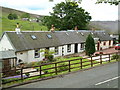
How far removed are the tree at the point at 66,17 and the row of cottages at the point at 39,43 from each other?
1049 centimetres

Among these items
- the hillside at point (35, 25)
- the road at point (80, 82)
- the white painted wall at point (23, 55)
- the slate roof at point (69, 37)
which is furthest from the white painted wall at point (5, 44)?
the road at point (80, 82)

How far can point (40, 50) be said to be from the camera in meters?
21.9

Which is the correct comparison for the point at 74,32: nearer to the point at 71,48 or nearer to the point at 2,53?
the point at 71,48

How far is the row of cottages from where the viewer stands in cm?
1969

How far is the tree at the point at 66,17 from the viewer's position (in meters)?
41.9

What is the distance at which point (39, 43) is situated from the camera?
→ 2236 cm

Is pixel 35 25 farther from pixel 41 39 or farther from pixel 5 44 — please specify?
pixel 5 44

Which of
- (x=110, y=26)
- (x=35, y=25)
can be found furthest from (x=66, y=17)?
(x=110, y=26)

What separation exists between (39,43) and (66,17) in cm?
2167

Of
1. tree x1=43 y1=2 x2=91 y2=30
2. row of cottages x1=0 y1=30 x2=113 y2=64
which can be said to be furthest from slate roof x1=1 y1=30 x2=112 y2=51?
tree x1=43 y1=2 x2=91 y2=30

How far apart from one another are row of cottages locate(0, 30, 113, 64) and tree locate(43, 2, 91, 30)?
34.4 ft

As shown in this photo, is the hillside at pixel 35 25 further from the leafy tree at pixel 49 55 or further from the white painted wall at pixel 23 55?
the leafy tree at pixel 49 55

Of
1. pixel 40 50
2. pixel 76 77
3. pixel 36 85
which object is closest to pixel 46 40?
pixel 40 50

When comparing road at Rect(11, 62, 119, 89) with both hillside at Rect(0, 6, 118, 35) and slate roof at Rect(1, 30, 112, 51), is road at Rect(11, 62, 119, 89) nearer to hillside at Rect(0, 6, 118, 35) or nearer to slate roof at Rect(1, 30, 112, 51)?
hillside at Rect(0, 6, 118, 35)
